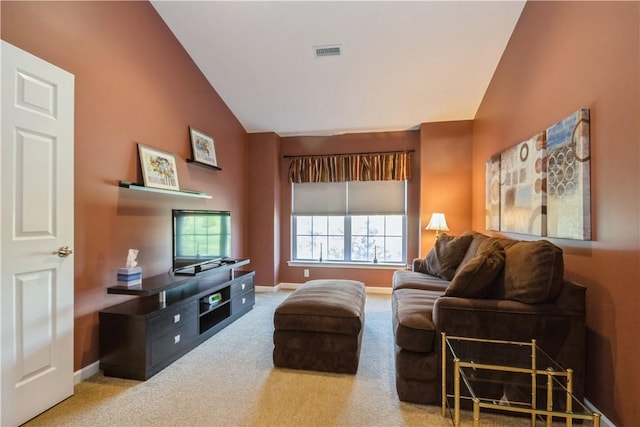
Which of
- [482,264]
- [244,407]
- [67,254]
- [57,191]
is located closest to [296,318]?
[244,407]

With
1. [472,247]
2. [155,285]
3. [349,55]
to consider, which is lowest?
[155,285]

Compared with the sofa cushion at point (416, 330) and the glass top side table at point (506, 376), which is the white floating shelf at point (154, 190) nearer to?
the sofa cushion at point (416, 330)

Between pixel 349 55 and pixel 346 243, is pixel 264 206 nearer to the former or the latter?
pixel 346 243

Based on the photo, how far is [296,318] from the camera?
244 cm

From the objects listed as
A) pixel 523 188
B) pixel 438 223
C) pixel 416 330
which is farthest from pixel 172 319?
pixel 438 223

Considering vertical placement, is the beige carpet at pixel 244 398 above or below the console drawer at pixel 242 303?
below

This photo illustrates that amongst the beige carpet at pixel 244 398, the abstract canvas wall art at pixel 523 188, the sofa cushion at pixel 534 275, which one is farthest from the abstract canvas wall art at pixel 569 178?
the beige carpet at pixel 244 398

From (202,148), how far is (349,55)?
2.09 meters

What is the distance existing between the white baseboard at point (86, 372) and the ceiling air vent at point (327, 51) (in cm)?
357

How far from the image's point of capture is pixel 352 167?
4918 mm

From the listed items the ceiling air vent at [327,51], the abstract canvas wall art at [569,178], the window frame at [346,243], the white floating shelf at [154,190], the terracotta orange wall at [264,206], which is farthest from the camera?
the terracotta orange wall at [264,206]

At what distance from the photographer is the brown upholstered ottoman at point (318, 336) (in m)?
2.38

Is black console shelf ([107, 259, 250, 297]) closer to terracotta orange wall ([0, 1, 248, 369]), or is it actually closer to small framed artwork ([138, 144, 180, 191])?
terracotta orange wall ([0, 1, 248, 369])

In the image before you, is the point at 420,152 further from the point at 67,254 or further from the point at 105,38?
the point at 67,254
